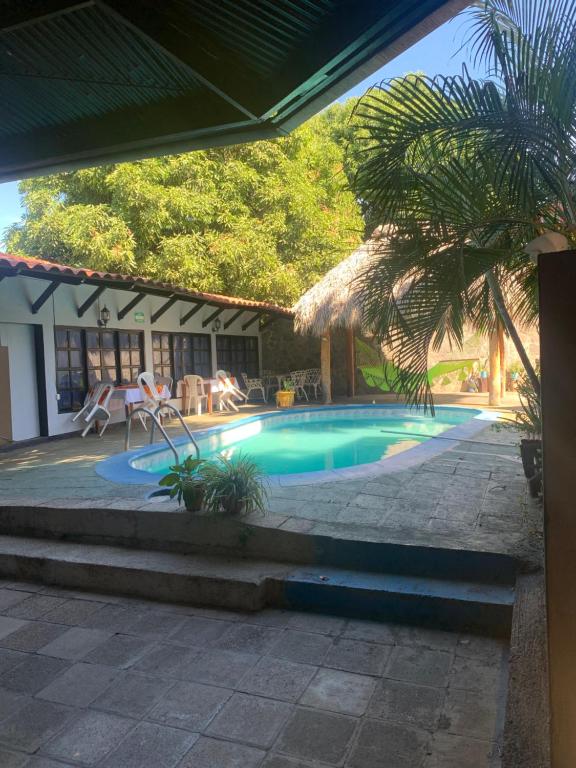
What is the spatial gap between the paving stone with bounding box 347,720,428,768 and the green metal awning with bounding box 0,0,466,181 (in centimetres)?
251

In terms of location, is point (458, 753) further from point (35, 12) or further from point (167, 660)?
point (35, 12)

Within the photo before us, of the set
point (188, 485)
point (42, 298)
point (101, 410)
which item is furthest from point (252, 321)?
point (188, 485)

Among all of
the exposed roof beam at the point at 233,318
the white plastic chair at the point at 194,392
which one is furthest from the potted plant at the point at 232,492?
the exposed roof beam at the point at 233,318

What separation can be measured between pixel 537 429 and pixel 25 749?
12.7 ft

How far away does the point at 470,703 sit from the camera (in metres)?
2.39

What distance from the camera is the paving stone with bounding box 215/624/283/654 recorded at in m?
2.93

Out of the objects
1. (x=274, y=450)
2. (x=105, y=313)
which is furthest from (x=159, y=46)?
(x=105, y=313)

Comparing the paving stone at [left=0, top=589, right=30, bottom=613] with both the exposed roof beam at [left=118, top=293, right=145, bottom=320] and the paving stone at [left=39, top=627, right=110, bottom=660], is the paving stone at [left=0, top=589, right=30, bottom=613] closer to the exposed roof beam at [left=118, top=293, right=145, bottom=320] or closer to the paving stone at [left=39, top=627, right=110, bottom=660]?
the paving stone at [left=39, top=627, right=110, bottom=660]

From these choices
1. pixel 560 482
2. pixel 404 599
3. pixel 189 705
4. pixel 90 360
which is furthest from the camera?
pixel 90 360

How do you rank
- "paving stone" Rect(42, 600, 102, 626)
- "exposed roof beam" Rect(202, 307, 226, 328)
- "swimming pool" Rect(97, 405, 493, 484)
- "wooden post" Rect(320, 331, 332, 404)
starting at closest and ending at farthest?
"paving stone" Rect(42, 600, 102, 626) < "swimming pool" Rect(97, 405, 493, 484) < "wooden post" Rect(320, 331, 332, 404) < "exposed roof beam" Rect(202, 307, 226, 328)

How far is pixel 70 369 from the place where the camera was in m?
9.69

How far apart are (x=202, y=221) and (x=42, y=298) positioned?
5170mm

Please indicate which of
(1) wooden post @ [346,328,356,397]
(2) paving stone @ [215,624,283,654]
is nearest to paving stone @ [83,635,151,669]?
(2) paving stone @ [215,624,283,654]

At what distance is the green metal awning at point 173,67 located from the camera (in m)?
1.88
